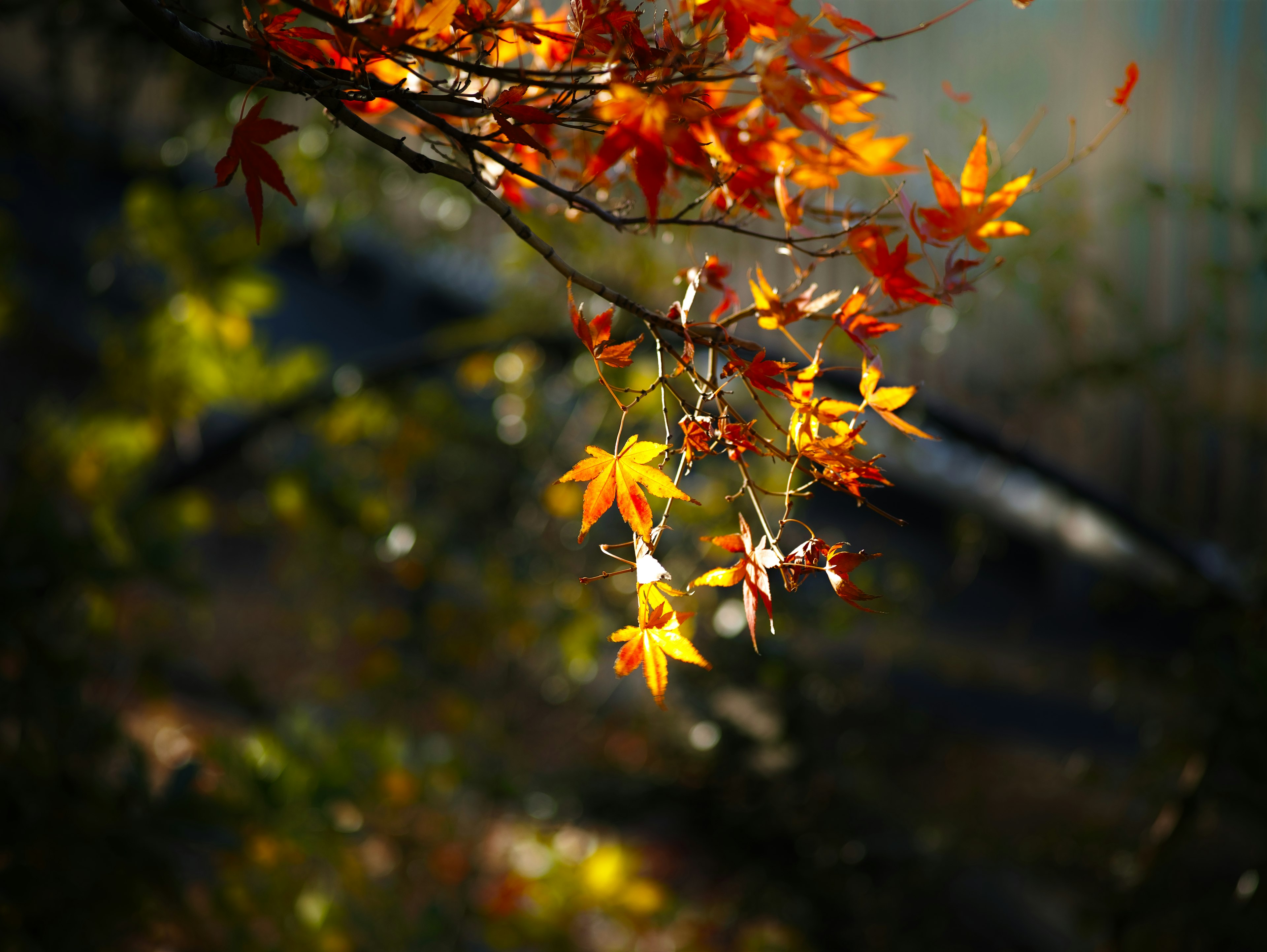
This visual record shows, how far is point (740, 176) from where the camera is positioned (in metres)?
0.42

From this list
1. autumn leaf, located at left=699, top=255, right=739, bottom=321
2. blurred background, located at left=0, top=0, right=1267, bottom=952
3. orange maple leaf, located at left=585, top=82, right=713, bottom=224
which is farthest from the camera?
blurred background, located at left=0, top=0, right=1267, bottom=952

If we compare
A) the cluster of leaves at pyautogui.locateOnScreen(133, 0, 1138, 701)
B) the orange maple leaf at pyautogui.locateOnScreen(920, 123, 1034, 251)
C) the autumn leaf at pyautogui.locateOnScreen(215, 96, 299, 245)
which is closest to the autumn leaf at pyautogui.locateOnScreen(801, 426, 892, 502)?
the cluster of leaves at pyautogui.locateOnScreen(133, 0, 1138, 701)

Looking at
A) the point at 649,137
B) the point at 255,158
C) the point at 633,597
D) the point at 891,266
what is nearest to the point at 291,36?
the point at 255,158

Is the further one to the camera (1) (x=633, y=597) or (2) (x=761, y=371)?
(1) (x=633, y=597)

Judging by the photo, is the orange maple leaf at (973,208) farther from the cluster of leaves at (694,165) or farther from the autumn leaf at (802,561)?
the autumn leaf at (802,561)

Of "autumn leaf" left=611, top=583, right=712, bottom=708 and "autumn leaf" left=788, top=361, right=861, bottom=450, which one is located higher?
"autumn leaf" left=788, top=361, right=861, bottom=450

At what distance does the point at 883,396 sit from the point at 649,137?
152mm

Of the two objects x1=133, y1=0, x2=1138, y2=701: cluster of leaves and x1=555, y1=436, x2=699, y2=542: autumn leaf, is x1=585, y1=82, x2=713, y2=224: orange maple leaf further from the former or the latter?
x1=555, y1=436, x2=699, y2=542: autumn leaf

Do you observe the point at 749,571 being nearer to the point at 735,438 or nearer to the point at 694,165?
the point at 735,438

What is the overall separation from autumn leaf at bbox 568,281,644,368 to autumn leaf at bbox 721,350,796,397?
0.04 m

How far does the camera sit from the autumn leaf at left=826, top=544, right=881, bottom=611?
13.9 inches

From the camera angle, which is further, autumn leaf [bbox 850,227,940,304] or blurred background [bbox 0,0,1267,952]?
blurred background [bbox 0,0,1267,952]

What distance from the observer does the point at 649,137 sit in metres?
0.32

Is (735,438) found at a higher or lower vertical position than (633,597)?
lower
